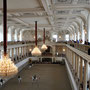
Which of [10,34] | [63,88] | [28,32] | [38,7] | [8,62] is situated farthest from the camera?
[28,32]

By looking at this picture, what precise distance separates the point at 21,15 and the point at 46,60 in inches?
878

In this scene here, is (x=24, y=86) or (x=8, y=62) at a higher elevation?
(x=8, y=62)

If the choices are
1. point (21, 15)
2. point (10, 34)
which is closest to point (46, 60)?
point (10, 34)

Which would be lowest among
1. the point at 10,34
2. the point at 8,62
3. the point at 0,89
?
the point at 0,89

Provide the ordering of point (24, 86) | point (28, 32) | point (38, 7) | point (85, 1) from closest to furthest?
point (38, 7)
point (85, 1)
point (24, 86)
point (28, 32)

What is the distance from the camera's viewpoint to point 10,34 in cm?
3275

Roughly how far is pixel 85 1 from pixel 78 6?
808 mm

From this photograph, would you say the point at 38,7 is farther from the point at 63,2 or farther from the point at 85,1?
the point at 85,1

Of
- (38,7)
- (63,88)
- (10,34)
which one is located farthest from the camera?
(10,34)

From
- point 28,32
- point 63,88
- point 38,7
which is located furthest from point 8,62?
point 28,32

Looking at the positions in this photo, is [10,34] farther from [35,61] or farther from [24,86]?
[24,86]

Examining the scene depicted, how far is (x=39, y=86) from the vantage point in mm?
15594

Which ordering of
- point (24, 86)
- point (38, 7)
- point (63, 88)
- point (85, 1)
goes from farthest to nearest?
point (24, 86) → point (63, 88) → point (85, 1) → point (38, 7)

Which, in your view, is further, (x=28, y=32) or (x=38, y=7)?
(x=28, y=32)
